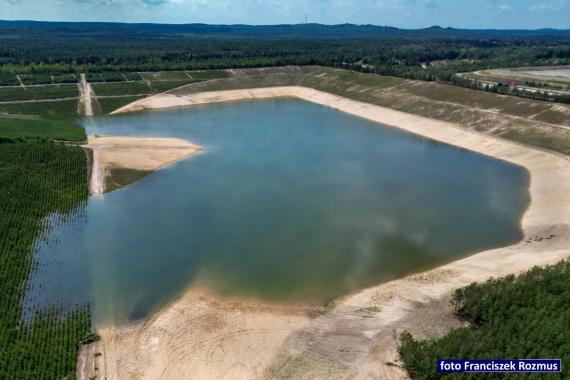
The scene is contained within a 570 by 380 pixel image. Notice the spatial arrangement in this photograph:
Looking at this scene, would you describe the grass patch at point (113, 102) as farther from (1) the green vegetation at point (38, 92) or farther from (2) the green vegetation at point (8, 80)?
(2) the green vegetation at point (8, 80)

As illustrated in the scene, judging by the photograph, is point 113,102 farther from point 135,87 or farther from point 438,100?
point 438,100

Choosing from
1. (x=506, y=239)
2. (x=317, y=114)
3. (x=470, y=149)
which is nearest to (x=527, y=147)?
(x=470, y=149)

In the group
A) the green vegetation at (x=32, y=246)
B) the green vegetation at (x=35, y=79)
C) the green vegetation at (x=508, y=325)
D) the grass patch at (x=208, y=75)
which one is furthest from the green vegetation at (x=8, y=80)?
the green vegetation at (x=508, y=325)

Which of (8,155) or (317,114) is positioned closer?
(8,155)

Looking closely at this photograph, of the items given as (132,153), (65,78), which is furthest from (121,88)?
(132,153)

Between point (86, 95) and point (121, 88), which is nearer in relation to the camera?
point (86, 95)

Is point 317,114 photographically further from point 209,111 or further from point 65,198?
point 65,198
